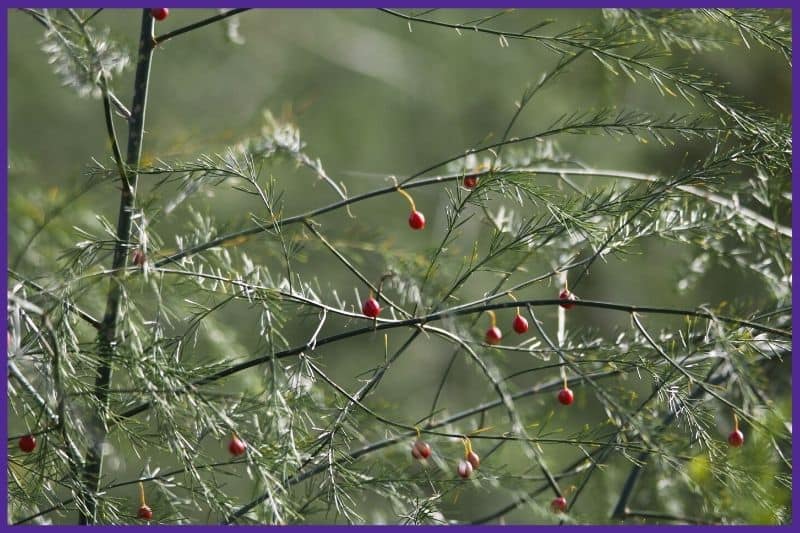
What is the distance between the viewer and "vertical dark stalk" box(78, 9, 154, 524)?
44.8 inches

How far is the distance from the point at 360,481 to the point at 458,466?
0.39 feet

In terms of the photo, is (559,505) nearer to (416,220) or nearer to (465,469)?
(465,469)

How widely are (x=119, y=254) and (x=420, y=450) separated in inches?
16.6

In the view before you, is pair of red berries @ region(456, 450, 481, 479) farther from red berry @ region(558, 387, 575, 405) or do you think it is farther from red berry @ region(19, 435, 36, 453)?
red berry @ region(19, 435, 36, 453)

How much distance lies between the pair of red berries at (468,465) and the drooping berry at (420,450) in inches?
2.0

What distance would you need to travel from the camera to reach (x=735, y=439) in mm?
1257

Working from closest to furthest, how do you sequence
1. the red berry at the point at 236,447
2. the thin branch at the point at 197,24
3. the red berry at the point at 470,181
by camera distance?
the red berry at the point at 236,447, the thin branch at the point at 197,24, the red berry at the point at 470,181

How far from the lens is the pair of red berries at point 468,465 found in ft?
3.68

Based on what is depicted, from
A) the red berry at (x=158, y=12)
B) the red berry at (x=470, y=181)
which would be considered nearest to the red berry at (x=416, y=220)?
the red berry at (x=470, y=181)

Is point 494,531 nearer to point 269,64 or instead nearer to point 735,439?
point 735,439

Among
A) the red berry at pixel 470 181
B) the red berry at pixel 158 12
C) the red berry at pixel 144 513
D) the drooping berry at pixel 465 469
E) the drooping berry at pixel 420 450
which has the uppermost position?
the red berry at pixel 158 12

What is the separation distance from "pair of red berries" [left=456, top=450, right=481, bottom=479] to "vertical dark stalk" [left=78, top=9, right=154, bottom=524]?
0.39 m

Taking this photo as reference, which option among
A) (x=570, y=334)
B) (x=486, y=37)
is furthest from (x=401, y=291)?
(x=486, y=37)

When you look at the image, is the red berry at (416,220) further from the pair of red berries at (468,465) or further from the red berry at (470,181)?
the pair of red berries at (468,465)
